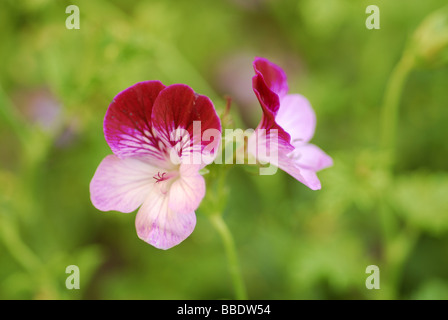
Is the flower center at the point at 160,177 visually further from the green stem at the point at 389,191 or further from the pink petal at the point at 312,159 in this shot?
the green stem at the point at 389,191

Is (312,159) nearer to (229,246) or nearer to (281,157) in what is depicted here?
(281,157)

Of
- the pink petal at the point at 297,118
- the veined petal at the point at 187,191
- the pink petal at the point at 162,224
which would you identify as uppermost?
the pink petal at the point at 297,118

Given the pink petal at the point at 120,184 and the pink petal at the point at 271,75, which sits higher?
the pink petal at the point at 271,75

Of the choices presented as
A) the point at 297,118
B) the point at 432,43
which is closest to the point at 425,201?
the point at 432,43

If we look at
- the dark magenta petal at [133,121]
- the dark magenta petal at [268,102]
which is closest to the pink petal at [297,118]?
the dark magenta petal at [268,102]

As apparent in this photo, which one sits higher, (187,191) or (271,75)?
(271,75)

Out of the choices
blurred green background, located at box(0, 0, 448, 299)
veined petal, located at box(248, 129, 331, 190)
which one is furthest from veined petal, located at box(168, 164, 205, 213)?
blurred green background, located at box(0, 0, 448, 299)
